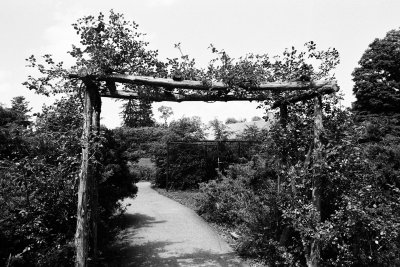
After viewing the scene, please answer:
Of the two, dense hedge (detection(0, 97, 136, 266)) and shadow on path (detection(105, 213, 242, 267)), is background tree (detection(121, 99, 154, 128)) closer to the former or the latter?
dense hedge (detection(0, 97, 136, 266))

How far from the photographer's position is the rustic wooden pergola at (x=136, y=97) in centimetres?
494

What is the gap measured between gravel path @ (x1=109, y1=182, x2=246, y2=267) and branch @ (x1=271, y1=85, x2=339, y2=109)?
11.5 ft

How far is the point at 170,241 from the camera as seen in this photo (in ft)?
26.2

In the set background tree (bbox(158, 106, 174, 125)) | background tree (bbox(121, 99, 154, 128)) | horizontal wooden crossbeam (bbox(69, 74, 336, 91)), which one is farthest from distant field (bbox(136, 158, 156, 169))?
background tree (bbox(158, 106, 174, 125))

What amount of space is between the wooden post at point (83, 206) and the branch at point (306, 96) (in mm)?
3866

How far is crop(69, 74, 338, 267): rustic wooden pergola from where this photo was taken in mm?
4941

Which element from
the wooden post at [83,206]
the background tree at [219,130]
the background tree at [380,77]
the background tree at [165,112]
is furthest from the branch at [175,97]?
the background tree at [165,112]

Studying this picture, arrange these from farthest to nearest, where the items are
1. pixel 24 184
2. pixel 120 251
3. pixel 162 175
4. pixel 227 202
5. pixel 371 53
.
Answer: pixel 371 53 < pixel 162 175 < pixel 227 202 < pixel 120 251 < pixel 24 184

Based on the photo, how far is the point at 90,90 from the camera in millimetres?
5336

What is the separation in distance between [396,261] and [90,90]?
20.8 feet

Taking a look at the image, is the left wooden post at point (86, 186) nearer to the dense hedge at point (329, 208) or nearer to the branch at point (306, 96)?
the dense hedge at point (329, 208)

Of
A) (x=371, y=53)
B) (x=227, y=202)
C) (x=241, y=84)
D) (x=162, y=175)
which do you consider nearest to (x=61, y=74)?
(x=241, y=84)

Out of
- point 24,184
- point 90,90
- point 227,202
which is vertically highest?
point 90,90

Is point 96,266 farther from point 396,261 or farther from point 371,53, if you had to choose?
point 371,53
